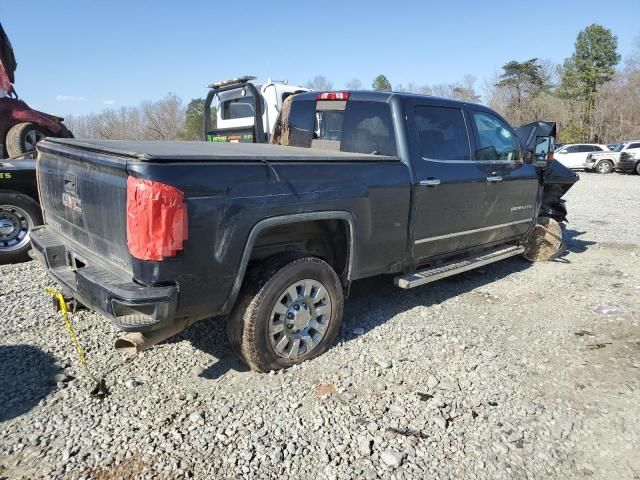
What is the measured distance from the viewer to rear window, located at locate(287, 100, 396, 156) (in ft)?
13.7

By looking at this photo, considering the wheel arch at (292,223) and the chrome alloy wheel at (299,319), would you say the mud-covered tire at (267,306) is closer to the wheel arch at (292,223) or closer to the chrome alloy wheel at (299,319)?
the chrome alloy wheel at (299,319)

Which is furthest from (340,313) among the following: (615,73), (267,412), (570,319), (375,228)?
(615,73)

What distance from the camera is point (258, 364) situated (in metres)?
3.25

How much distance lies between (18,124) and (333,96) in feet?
23.7

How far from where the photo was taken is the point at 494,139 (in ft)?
16.8

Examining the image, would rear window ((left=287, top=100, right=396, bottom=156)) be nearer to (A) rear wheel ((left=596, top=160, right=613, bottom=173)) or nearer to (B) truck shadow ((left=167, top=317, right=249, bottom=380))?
(B) truck shadow ((left=167, top=317, right=249, bottom=380))

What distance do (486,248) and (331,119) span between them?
2347 millimetres

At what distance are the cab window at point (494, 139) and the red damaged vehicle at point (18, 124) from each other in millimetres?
7968

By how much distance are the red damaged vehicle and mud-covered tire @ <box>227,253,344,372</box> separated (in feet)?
24.8

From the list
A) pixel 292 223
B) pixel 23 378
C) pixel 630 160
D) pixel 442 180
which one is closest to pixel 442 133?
pixel 442 180

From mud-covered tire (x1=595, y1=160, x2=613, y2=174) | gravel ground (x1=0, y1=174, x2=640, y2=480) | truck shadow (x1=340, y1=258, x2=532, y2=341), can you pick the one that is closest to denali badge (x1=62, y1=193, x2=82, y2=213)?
gravel ground (x1=0, y1=174, x2=640, y2=480)

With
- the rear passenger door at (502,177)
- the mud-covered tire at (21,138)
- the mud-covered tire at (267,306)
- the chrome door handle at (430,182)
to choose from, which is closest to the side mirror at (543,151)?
the rear passenger door at (502,177)

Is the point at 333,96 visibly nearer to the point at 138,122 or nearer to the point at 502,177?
the point at 502,177

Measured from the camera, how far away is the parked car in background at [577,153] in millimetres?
25766
